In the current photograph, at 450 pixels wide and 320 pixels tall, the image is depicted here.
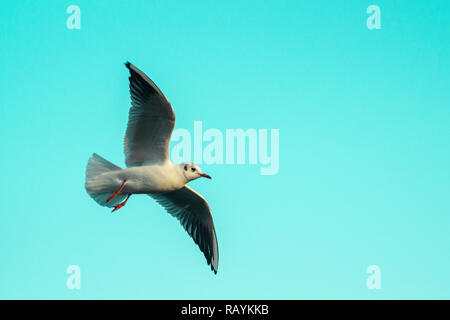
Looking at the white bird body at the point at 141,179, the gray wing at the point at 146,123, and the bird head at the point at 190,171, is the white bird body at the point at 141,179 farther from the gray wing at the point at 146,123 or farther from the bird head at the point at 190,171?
the gray wing at the point at 146,123

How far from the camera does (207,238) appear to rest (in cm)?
621

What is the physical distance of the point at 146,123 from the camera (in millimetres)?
5301

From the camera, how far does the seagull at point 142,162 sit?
5.21 m

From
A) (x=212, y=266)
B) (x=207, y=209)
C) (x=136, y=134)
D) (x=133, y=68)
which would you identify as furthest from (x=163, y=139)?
(x=212, y=266)

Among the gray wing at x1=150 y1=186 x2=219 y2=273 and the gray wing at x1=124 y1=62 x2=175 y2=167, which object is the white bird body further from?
the gray wing at x1=150 y1=186 x2=219 y2=273

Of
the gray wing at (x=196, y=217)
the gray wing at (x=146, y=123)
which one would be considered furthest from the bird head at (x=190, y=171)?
the gray wing at (x=196, y=217)

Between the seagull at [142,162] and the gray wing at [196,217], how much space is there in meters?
0.67

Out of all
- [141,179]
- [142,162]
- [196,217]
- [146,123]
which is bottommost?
[196,217]

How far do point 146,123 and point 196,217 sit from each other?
4.70 ft

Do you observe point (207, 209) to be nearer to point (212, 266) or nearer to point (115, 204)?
point (212, 266)

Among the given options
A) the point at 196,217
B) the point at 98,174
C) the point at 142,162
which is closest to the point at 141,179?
the point at 142,162

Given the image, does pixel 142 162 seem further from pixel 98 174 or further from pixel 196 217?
pixel 196 217

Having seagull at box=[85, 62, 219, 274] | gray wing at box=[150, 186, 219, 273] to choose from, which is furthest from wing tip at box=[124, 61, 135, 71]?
gray wing at box=[150, 186, 219, 273]

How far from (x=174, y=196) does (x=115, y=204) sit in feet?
2.70
